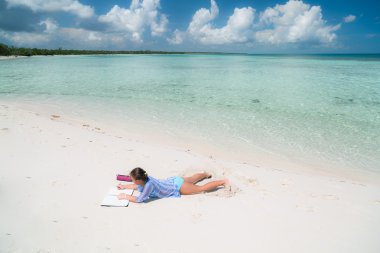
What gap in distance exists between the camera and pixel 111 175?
5684 millimetres

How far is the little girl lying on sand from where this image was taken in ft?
15.5

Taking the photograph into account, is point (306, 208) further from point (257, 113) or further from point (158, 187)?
point (257, 113)

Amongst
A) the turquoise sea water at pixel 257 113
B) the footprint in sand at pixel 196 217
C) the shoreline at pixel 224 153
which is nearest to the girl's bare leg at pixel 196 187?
the footprint in sand at pixel 196 217

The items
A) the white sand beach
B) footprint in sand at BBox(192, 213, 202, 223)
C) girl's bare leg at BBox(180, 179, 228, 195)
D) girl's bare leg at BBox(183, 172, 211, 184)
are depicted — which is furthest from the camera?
girl's bare leg at BBox(183, 172, 211, 184)

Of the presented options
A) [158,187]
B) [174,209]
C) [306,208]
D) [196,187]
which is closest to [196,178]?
[196,187]

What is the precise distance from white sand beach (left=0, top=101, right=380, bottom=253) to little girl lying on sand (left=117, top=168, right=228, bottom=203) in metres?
0.13

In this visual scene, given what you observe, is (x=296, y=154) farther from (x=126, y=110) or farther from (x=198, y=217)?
(x=126, y=110)

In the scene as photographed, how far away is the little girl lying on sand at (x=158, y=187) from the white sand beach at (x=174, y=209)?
0.44 feet

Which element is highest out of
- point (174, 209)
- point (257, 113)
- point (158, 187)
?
point (257, 113)

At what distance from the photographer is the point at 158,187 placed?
4.83 meters

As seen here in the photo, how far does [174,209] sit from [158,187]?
0.52 m

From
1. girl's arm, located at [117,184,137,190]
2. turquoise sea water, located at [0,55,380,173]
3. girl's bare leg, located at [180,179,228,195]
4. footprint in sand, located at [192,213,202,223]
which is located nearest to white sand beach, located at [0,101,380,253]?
footprint in sand, located at [192,213,202,223]

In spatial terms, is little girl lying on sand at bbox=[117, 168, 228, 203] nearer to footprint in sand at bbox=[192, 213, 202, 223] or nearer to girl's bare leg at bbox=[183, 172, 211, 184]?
girl's bare leg at bbox=[183, 172, 211, 184]

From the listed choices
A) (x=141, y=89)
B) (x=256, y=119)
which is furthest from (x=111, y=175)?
(x=141, y=89)
